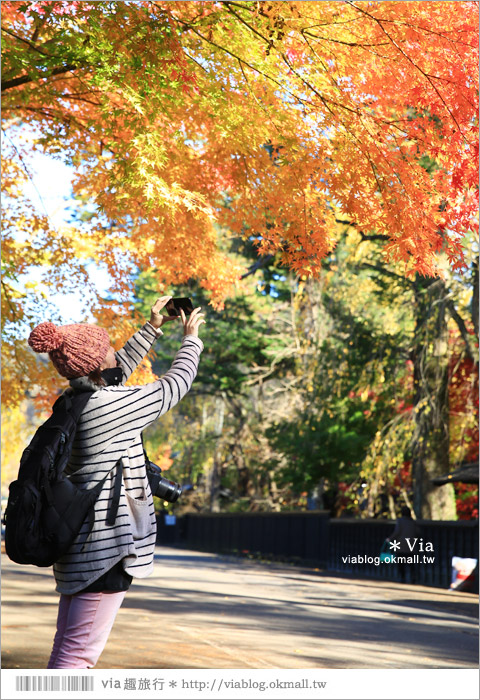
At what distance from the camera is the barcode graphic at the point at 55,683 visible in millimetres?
3906

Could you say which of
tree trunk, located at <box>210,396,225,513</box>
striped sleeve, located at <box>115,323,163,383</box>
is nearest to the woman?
striped sleeve, located at <box>115,323,163,383</box>

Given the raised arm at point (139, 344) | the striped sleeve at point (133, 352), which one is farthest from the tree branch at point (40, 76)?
the striped sleeve at point (133, 352)

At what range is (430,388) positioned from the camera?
16.2m

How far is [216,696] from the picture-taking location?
4.68m

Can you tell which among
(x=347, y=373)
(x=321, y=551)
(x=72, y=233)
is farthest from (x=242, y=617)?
(x=321, y=551)

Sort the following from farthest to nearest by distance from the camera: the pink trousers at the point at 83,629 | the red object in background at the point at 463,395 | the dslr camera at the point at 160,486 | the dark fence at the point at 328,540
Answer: the red object in background at the point at 463,395
the dark fence at the point at 328,540
the dslr camera at the point at 160,486
the pink trousers at the point at 83,629

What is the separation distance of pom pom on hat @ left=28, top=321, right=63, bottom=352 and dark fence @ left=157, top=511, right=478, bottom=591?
5.94 meters

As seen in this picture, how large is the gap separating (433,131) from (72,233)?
4833 millimetres

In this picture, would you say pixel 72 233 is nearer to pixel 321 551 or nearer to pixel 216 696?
pixel 216 696

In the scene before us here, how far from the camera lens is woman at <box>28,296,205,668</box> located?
3.12 m

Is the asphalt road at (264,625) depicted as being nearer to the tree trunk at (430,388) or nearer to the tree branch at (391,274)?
the tree trunk at (430,388)

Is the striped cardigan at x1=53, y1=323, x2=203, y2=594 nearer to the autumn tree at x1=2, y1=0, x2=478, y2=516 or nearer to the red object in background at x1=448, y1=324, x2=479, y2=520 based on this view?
the autumn tree at x1=2, y1=0, x2=478, y2=516

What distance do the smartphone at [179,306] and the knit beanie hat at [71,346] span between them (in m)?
0.56

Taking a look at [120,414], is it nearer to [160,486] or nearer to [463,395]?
[160,486]
